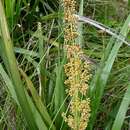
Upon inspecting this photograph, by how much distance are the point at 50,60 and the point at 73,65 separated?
36.4 inches

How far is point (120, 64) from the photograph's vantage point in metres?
2.08

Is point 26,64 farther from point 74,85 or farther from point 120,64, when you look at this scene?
point 74,85

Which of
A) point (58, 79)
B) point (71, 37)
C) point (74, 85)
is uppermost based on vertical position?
point (71, 37)

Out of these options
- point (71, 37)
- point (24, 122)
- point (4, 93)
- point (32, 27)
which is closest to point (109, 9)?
point (32, 27)

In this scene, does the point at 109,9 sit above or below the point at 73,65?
below

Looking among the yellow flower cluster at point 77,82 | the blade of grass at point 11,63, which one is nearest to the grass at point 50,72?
the blade of grass at point 11,63

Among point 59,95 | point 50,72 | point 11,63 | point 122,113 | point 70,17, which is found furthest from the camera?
point 50,72

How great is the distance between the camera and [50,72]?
2000 millimetres

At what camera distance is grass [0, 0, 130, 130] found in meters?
1.50

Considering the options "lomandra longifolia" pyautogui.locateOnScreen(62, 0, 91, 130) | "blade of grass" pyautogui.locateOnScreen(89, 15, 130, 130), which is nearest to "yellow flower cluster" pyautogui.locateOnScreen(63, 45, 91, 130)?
"lomandra longifolia" pyautogui.locateOnScreen(62, 0, 91, 130)

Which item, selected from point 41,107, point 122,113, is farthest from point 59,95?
point 122,113

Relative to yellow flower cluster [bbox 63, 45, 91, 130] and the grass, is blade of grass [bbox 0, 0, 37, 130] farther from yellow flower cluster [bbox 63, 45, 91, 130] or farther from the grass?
yellow flower cluster [bbox 63, 45, 91, 130]

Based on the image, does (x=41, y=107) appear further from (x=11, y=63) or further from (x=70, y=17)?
(x=70, y=17)

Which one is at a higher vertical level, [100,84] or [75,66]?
[75,66]
